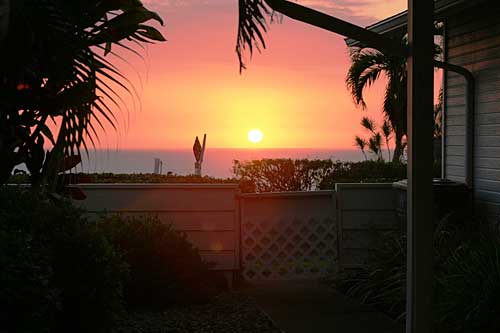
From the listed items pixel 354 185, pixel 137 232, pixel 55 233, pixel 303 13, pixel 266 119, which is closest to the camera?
pixel 303 13

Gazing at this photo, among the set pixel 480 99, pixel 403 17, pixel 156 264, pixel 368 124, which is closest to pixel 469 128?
pixel 480 99

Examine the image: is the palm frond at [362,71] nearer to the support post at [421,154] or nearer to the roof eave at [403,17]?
the roof eave at [403,17]

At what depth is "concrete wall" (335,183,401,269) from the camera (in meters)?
9.11

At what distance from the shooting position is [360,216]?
9148mm

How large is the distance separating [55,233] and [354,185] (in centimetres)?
465

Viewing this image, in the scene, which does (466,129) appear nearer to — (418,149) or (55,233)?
(418,149)

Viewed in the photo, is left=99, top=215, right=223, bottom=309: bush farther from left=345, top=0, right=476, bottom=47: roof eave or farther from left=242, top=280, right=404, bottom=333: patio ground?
left=345, top=0, right=476, bottom=47: roof eave

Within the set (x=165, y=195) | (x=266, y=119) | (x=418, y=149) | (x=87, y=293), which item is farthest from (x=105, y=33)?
(x=266, y=119)

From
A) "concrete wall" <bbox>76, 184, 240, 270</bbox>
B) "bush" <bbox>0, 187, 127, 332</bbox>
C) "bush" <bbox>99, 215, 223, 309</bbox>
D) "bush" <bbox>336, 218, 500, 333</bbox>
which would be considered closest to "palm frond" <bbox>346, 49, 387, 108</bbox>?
"concrete wall" <bbox>76, 184, 240, 270</bbox>

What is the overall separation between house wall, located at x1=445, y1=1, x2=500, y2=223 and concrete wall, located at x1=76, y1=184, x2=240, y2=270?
2679 millimetres

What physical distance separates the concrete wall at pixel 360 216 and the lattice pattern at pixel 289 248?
0.64ft

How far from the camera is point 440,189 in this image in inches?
325

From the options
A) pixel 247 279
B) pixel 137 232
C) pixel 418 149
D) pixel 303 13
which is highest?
pixel 303 13

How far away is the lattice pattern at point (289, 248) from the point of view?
922cm
